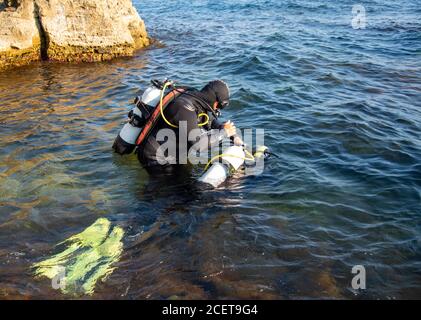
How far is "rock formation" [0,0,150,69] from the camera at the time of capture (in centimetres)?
1248

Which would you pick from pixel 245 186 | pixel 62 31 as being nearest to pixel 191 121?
pixel 245 186

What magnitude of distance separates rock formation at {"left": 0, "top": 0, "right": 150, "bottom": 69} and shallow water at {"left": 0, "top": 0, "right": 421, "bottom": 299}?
59 centimetres

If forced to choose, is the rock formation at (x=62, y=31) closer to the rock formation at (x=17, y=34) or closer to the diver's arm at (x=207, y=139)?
the rock formation at (x=17, y=34)

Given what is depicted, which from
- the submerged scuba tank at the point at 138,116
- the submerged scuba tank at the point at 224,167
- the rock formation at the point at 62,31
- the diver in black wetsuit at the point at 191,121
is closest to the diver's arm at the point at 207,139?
the diver in black wetsuit at the point at 191,121

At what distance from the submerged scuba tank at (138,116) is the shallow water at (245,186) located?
26.4 inches

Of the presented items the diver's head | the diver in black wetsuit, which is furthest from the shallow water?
the diver's head

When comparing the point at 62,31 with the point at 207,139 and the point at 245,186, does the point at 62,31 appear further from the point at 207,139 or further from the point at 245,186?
the point at 245,186

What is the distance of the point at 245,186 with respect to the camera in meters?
6.72

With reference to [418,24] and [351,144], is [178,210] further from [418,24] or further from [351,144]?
[418,24]

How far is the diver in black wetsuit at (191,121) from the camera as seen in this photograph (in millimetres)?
6180

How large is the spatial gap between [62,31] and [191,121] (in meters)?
9.06

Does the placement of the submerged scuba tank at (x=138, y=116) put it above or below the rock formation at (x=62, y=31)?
below

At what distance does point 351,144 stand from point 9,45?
10670 millimetres
